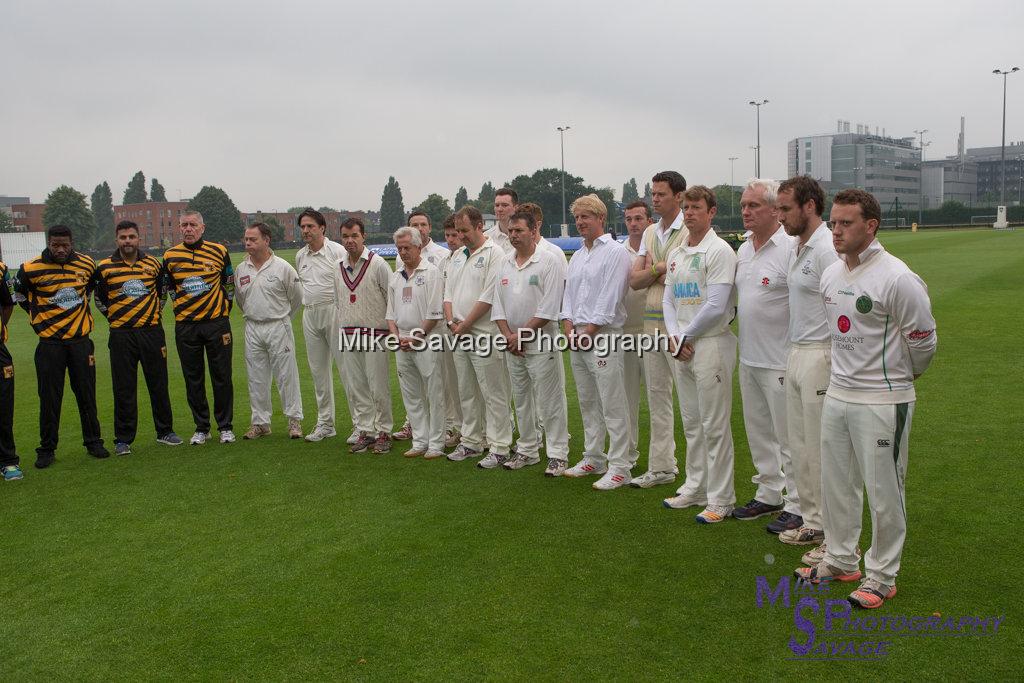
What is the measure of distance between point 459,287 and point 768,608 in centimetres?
410

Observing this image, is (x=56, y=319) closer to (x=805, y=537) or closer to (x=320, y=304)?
(x=320, y=304)

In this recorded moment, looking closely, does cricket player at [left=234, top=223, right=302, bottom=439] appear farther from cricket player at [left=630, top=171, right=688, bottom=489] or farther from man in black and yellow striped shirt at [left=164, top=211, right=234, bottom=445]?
cricket player at [left=630, top=171, right=688, bottom=489]

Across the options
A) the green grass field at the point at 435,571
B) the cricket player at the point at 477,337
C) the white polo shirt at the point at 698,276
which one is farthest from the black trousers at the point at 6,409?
the white polo shirt at the point at 698,276

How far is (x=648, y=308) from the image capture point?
6.33 m

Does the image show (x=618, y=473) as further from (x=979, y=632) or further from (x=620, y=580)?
(x=979, y=632)

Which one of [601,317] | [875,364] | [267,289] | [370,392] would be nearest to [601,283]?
[601,317]

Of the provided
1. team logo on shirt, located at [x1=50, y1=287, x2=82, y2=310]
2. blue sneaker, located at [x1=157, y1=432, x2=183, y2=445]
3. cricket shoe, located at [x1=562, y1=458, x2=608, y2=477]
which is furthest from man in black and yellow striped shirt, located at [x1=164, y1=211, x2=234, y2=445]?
cricket shoe, located at [x1=562, y1=458, x2=608, y2=477]

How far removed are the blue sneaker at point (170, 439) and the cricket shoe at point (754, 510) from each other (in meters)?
5.71

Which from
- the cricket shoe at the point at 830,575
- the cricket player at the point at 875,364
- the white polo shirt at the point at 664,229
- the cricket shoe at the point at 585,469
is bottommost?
the cricket shoe at the point at 585,469

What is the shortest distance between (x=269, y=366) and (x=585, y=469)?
3.82 metres

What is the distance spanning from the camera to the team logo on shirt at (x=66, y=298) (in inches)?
298

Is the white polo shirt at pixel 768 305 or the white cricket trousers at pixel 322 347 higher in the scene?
the white polo shirt at pixel 768 305

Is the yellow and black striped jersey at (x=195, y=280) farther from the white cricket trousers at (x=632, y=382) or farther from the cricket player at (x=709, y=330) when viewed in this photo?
the cricket player at (x=709, y=330)

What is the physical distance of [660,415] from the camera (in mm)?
6457
